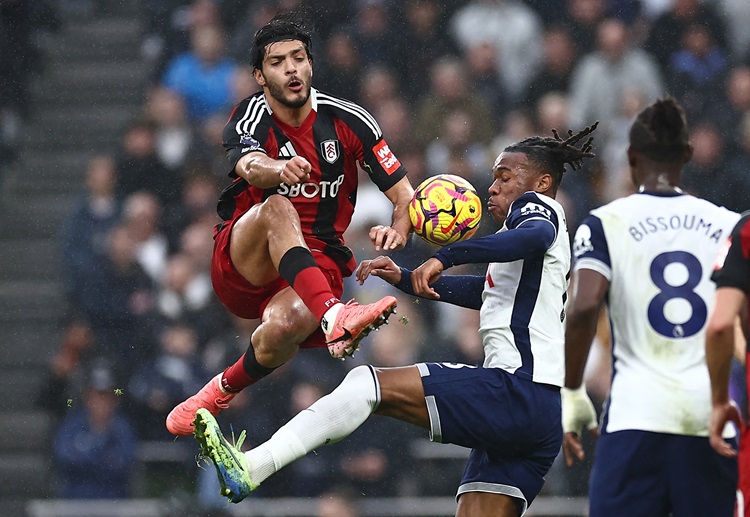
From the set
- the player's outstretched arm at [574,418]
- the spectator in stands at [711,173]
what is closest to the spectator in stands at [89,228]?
the spectator in stands at [711,173]

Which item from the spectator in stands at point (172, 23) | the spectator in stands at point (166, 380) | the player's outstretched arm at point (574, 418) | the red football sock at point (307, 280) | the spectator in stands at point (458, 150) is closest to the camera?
the player's outstretched arm at point (574, 418)

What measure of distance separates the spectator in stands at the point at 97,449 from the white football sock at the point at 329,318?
14.1ft

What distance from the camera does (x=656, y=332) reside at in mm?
4070

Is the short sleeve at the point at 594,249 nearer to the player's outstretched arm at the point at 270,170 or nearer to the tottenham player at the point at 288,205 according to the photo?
the tottenham player at the point at 288,205

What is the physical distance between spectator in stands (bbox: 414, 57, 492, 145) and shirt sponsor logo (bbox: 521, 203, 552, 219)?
451cm

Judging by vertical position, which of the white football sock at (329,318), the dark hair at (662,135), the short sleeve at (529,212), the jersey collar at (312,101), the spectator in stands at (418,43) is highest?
the spectator in stands at (418,43)

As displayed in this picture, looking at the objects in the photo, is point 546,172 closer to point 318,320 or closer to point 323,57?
point 318,320

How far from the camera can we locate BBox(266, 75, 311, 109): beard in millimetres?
5371

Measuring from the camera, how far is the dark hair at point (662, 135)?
418cm

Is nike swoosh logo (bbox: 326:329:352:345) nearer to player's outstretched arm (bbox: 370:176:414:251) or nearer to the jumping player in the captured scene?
player's outstretched arm (bbox: 370:176:414:251)

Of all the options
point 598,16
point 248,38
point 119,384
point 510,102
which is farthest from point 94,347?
point 598,16

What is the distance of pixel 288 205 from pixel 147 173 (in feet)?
15.7

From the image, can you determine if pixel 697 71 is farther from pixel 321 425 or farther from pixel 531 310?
pixel 321 425

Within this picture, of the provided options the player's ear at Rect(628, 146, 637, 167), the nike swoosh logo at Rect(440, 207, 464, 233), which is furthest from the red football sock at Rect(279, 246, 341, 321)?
the player's ear at Rect(628, 146, 637, 167)
